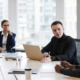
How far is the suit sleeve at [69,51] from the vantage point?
8.67 feet

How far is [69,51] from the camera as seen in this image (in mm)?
2736

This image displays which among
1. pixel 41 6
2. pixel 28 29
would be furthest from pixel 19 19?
pixel 41 6

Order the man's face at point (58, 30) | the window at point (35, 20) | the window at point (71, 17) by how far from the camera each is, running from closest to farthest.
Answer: the man's face at point (58, 30) < the window at point (71, 17) < the window at point (35, 20)

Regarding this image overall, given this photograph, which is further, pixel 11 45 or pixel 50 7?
pixel 50 7

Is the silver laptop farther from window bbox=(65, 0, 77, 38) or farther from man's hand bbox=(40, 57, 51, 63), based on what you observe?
window bbox=(65, 0, 77, 38)

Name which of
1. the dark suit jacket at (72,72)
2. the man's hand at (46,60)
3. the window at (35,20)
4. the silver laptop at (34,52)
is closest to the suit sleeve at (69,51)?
the man's hand at (46,60)

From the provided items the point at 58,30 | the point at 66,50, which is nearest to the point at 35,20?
the point at 58,30

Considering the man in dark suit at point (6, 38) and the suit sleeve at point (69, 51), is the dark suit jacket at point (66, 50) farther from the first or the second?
the man in dark suit at point (6, 38)

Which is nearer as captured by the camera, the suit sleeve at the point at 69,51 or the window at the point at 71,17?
the suit sleeve at the point at 69,51

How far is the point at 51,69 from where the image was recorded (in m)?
2.12

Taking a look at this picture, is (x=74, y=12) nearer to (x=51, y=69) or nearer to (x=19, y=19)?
(x=19, y=19)

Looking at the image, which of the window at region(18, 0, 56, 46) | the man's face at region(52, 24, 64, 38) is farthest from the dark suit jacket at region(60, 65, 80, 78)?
the window at region(18, 0, 56, 46)

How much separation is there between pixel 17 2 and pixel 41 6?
2.27 ft

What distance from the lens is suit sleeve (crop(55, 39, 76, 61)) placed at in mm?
2641
